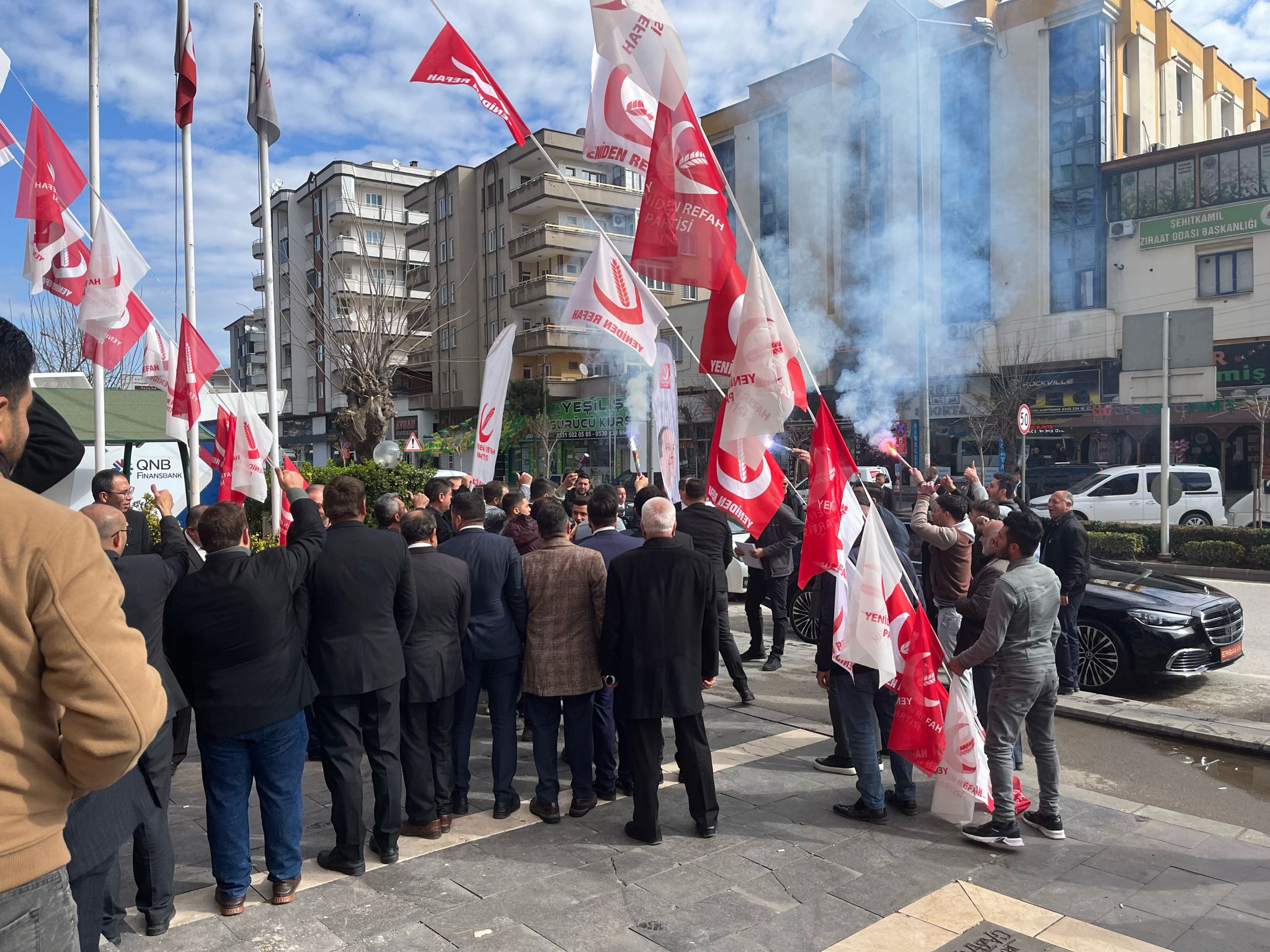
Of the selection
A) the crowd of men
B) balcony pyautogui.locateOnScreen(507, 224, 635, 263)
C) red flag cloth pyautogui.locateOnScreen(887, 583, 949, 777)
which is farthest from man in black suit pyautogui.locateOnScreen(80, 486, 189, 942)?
balcony pyautogui.locateOnScreen(507, 224, 635, 263)

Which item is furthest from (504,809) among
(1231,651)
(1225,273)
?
(1225,273)

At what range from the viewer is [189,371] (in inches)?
316

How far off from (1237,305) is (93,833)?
106ft

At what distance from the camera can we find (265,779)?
4.14m

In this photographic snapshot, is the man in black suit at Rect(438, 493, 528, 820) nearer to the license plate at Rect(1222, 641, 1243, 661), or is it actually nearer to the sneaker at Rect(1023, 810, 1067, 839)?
the sneaker at Rect(1023, 810, 1067, 839)

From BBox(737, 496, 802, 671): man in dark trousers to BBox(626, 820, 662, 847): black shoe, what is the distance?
4345mm

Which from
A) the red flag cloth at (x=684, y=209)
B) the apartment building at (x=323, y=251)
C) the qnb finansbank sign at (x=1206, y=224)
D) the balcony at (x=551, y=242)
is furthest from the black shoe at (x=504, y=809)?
the apartment building at (x=323, y=251)

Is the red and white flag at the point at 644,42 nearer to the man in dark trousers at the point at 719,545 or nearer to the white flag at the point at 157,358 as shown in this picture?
the man in dark trousers at the point at 719,545

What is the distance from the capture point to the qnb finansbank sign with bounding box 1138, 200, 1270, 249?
89.3 ft

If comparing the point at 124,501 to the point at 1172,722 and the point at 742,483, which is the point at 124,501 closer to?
the point at 742,483

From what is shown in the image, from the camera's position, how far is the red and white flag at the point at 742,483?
218 inches

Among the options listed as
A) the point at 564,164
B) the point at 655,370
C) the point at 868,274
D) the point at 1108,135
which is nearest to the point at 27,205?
the point at 655,370

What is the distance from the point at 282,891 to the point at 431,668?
4.12 ft

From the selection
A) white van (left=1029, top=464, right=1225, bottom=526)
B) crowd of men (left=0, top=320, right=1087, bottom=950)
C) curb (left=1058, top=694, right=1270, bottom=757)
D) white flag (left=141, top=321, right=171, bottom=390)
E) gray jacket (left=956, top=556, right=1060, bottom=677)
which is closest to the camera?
crowd of men (left=0, top=320, right=1087, bottom=950)
